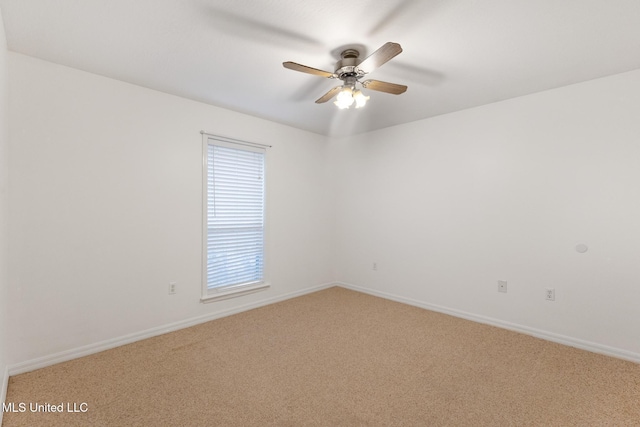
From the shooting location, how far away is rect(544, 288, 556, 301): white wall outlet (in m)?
2.94

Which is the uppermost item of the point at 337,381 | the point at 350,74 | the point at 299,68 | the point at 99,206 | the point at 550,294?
the point at 350,74

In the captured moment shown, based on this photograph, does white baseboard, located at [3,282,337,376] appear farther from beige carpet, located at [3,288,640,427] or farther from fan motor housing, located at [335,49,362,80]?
fan motor housing, located at [335,49,362,80]

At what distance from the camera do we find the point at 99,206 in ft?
8.76

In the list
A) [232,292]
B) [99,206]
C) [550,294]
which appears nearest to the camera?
[99,206]

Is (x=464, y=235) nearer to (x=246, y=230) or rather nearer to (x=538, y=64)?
(x=538, y=64)

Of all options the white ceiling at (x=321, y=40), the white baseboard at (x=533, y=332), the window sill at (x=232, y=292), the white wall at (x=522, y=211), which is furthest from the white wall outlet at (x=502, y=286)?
the window sill at (x=232, y=292)

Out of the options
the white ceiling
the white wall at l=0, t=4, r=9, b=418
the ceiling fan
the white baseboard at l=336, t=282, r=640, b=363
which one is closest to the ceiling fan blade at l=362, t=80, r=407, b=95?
the ceiling fan

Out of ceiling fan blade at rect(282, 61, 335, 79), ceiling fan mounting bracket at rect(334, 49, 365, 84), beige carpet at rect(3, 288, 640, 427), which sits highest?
ceiling fan mounting bracket at rect(334, 49, 365, 84)

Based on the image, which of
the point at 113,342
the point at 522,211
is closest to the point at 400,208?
the point at 522,211

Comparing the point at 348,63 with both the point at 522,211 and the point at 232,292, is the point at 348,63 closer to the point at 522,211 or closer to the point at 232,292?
the point at 522,211

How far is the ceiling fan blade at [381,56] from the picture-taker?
1747mm

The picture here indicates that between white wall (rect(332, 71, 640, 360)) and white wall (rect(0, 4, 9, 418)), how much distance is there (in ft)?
12.4

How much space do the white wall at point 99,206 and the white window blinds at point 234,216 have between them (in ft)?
0.55

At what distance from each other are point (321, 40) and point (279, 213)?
244 cm
